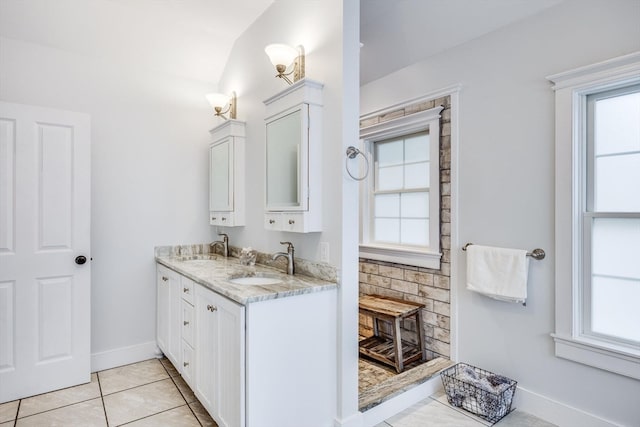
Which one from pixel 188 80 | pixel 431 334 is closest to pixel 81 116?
pixel 188 80

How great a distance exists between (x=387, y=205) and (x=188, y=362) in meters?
2.20

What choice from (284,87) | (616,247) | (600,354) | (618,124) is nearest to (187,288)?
(284,87)

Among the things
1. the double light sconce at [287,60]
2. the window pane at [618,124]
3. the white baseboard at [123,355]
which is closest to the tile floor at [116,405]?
the white baseboard at [123,355]

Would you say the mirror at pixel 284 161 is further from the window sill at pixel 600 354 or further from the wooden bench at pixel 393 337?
the window sill at pixel 600 354

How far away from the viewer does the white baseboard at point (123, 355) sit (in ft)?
9.73

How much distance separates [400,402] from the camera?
7.70 ft

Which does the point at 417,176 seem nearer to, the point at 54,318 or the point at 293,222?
the point at 293,222

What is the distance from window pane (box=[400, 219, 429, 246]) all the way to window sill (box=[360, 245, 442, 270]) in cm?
16

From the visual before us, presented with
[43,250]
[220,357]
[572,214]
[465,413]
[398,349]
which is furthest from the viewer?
[398,349]

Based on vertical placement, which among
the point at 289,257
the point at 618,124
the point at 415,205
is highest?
the point at 618,124

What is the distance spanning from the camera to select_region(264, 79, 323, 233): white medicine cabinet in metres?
2.17

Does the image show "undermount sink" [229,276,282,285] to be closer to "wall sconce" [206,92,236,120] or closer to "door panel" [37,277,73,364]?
"door panel" [37,277,73,364]

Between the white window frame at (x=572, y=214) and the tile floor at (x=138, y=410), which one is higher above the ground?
the white window frame at (x=572, y=214)

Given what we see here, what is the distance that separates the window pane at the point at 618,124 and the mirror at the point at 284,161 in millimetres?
1764
